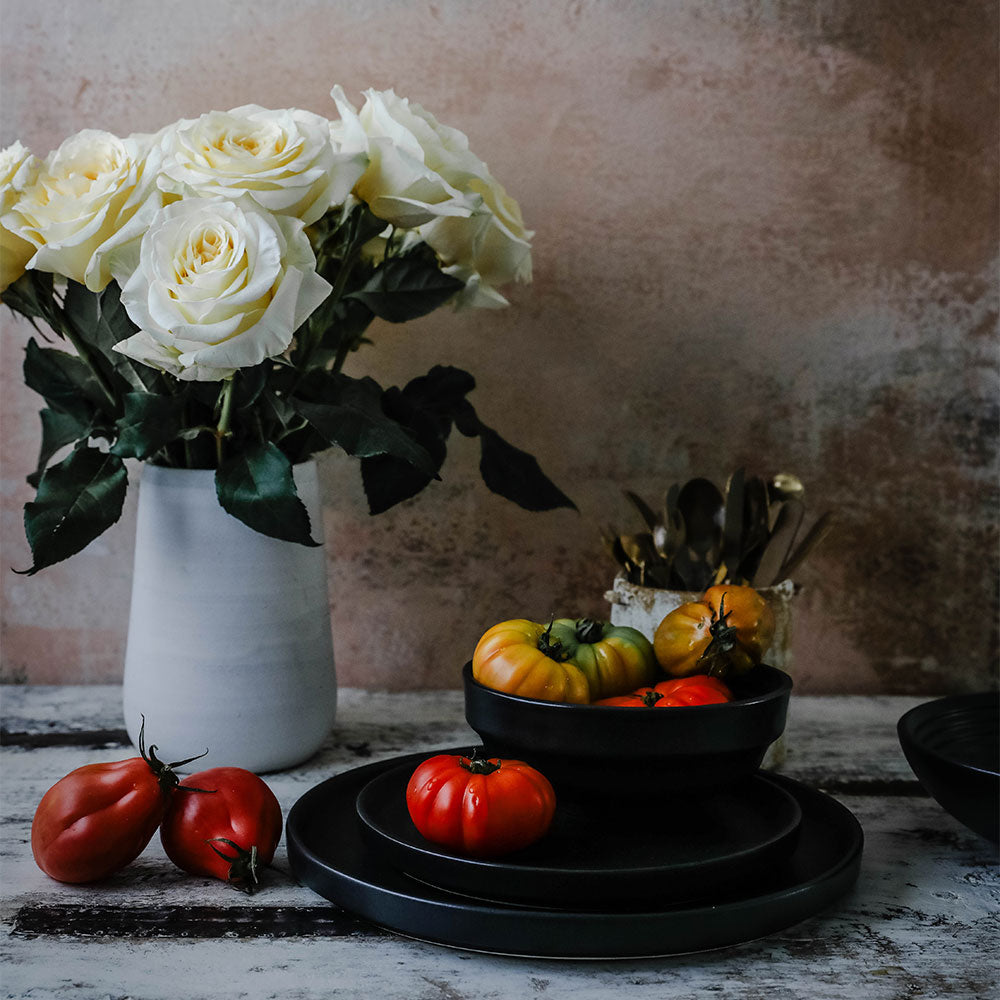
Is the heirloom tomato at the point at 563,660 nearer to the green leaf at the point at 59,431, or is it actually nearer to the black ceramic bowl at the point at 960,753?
the black ceramic bowl at the point at 960,753

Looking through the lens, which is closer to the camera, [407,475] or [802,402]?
[407,475]

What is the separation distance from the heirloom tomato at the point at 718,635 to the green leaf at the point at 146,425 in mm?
376

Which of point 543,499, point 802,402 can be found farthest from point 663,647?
point 802,402

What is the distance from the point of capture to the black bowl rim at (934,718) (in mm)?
638

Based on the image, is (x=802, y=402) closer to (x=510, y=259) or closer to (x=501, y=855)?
(x=510, y=259)

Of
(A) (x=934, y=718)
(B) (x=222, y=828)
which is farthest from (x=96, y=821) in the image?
(A) (x=934, y=718)

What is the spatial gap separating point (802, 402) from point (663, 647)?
472 mm

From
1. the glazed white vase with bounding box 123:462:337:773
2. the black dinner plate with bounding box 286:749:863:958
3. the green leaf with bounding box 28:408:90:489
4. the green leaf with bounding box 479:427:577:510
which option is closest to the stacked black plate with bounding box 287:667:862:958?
the black dinner plate with bounding box 286:749:863:958

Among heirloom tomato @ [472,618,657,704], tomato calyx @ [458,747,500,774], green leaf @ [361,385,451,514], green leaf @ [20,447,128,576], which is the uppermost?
green leaf @ [361,385,451,514]

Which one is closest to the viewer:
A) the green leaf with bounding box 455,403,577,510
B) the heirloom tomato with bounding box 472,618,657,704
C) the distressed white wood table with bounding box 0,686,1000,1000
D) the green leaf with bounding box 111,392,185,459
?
the distressed white wood table with bounding box 0,686,1000,1000

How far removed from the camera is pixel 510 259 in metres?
0.84

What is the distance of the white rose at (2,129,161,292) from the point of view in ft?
2.27

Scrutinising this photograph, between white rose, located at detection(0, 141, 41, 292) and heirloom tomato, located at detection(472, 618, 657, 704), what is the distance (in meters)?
0.44

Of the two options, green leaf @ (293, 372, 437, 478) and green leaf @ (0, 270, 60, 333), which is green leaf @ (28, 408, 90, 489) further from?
green leaf @ (293, 372, 437, 478)
